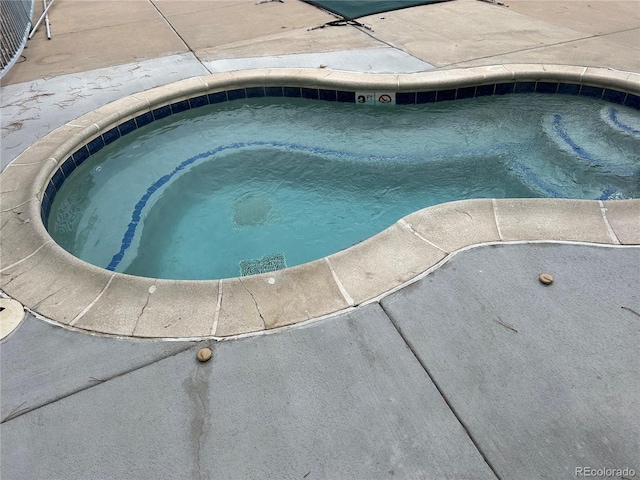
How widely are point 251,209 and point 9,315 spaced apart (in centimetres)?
290

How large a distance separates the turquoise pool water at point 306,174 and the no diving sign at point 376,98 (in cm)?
15

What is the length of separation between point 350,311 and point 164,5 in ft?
42.8

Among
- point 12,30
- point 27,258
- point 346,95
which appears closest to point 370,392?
point 27,258

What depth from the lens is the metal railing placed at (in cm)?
848

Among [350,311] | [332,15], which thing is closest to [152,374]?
[350,311]

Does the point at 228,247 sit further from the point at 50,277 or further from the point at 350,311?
the point at 350,311

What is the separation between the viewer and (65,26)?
10.9 meters

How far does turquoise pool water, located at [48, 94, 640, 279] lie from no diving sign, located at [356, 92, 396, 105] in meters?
0.15

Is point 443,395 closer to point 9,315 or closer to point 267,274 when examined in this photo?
point 267,274

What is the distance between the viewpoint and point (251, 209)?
5.56 metres

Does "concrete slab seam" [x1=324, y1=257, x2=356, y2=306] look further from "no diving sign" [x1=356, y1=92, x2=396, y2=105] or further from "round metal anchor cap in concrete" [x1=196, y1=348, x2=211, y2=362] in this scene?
"no diving sign" [x1=356, y1=92, x2=396, y2=105]

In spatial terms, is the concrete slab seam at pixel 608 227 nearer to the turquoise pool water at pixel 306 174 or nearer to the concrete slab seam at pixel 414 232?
the turquoise pool water at pixel 306 174

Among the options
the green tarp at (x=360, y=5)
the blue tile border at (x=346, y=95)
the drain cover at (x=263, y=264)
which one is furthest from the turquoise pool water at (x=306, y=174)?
the green tarp at (x=360, y=5)

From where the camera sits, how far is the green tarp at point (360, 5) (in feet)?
34.9
